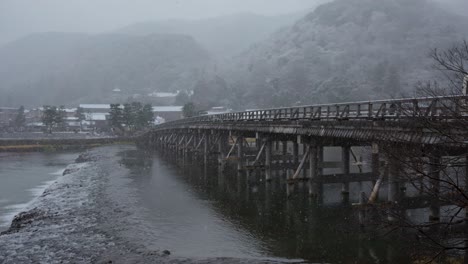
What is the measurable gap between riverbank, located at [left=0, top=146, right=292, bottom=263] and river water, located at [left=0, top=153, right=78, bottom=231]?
144 cm

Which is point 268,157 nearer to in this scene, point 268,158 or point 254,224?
point 268,158

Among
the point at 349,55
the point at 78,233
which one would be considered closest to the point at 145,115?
the point at 349,55

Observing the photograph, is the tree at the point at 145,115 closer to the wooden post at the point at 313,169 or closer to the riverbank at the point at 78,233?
the riverbank at the point at 78,233

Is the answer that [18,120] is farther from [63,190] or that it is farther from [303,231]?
[303,231]

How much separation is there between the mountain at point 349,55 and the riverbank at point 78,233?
208 feet

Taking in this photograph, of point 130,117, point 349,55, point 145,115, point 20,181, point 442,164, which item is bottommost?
point 20,181

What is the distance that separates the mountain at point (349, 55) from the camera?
84.6 meters

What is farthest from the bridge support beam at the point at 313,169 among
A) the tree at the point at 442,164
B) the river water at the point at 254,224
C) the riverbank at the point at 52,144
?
the riverbank at the point at 52,144

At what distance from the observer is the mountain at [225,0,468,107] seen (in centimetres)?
8456

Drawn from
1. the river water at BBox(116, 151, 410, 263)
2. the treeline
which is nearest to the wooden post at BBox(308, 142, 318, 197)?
the river water at BBox(116, 151, 410, 263)

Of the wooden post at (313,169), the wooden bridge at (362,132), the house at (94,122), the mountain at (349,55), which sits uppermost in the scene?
the mountain at (349,55)

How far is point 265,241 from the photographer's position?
14.5 m

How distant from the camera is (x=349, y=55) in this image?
115562mm

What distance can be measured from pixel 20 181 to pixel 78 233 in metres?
21.0
